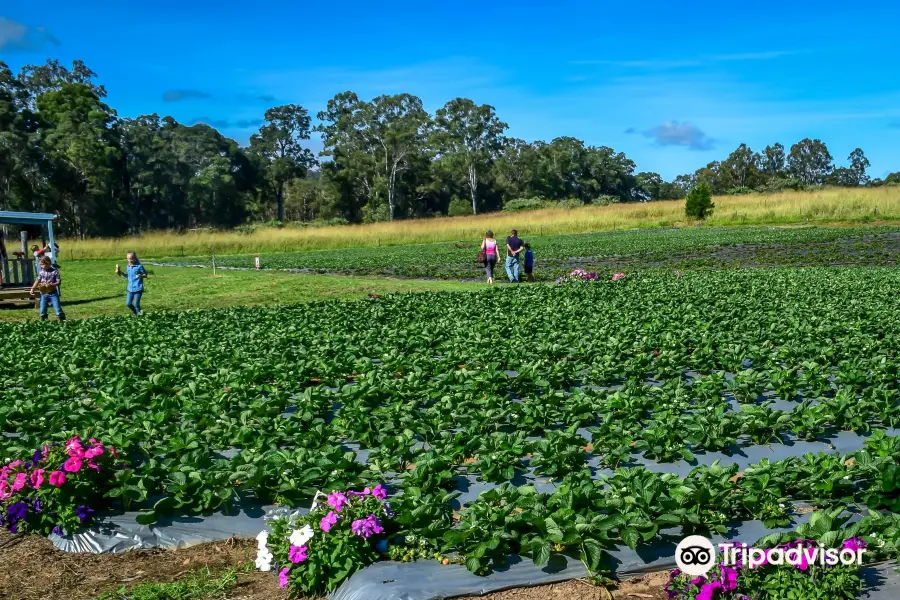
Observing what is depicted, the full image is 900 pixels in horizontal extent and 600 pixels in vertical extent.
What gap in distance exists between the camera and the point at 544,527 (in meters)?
4.99

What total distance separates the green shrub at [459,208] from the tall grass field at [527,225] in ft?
66.9

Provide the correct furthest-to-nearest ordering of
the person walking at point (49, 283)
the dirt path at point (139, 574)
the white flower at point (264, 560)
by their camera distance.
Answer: the person walking at point (49, 283) < the white flower at point (264, 560) < the dirt path at point (139, 574)

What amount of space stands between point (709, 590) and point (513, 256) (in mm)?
19716

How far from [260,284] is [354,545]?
22.0m

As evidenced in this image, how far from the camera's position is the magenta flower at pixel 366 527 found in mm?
4902

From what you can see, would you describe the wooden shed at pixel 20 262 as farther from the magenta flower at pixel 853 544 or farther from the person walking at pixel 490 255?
the magenta flower at pixel 853 544

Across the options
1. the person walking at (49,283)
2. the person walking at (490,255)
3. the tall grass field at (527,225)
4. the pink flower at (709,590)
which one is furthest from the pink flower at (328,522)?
the tall grass field at (527,225)

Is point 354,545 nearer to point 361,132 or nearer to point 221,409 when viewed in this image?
point 221,409

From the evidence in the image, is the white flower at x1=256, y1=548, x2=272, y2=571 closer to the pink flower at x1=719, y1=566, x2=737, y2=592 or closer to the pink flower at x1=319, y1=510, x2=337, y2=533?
the pink flower at x1=319, y1=510, x2=337, y2=533

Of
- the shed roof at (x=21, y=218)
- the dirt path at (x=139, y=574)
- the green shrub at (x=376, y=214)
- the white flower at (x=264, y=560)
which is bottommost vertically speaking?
the dirt path at (x=139, y=574)

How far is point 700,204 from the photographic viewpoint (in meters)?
57.6

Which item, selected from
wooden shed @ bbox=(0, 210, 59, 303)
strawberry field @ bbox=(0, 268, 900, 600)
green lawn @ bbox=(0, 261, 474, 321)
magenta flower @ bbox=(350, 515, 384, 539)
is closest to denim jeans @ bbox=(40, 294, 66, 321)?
green lawn @ bbox=(0, 261, 474, 321)

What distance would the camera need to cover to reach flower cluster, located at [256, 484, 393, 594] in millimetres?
4840

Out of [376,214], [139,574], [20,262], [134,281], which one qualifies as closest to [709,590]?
[139,574]
